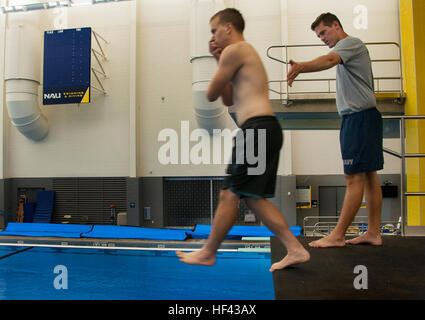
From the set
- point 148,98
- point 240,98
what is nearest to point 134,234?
point 148,98

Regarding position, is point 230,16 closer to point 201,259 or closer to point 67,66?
point 201,259

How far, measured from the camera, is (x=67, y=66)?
3.92m

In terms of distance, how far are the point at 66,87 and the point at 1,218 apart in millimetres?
2149

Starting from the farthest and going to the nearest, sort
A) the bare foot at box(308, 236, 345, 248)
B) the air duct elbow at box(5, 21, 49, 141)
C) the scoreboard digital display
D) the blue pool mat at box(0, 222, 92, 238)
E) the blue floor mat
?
the blue floor mat, the air duct elbow at box(5, 21, 49, 141), the scoreboard digital display, the blue pool mat at box(0, 222, 92, 238), the bare foot at box(308, 236, 345, 248)

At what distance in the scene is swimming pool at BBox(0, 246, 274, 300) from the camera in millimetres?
802

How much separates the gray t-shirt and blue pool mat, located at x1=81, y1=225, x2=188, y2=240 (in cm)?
244

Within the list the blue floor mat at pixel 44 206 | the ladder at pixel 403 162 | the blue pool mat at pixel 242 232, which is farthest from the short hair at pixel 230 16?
the blue floor mat at pixel 44 206

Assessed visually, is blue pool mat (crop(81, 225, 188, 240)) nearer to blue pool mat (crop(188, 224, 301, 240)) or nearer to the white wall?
blue pool mat (crop(188, 224, 301, 240))

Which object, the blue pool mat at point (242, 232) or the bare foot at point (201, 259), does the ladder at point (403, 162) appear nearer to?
the bare foot at point (201, 259)

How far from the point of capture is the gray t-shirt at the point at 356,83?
2.73 ft

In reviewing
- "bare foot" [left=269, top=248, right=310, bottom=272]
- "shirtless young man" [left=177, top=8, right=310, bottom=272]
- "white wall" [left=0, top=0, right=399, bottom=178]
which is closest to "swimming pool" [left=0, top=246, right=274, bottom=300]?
"bare foot" [left=269, top=248, right=310, bottom=272]

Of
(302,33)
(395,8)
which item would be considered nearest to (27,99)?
(302,33)

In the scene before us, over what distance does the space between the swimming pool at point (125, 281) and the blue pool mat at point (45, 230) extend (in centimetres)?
213
